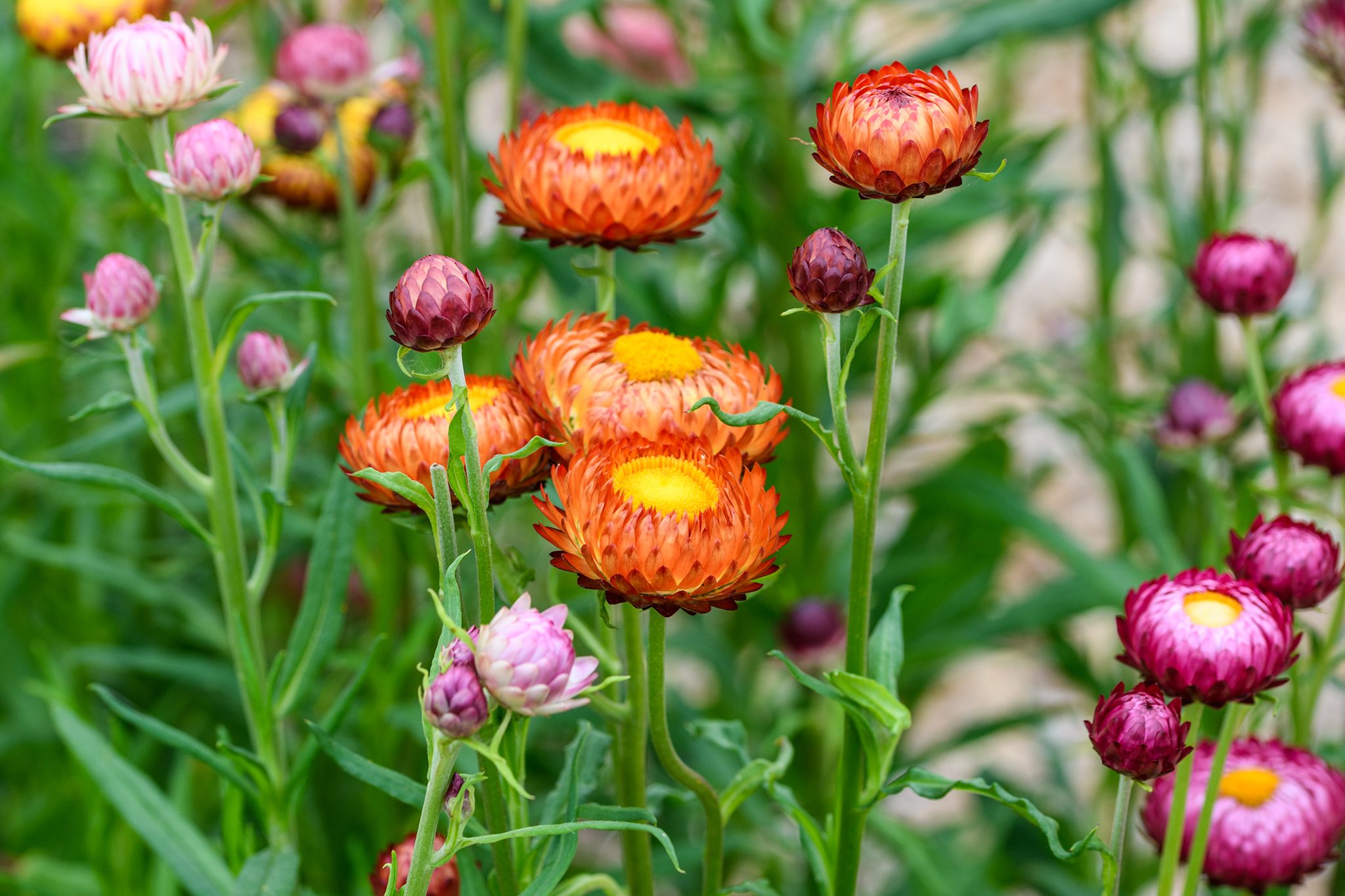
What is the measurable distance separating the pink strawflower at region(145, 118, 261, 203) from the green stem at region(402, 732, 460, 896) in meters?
0.39

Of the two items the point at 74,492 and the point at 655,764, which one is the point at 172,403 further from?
the point at 655,764

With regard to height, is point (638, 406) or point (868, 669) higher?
point (638, 406)

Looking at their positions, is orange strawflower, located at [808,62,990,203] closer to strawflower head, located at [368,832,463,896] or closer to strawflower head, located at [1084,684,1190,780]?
strawflower head, located at [1084,684,1190,780]

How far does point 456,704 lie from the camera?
557 millimetres

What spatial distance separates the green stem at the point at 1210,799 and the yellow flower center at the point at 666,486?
13.2 inches

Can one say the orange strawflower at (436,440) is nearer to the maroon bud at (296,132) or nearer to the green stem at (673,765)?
the green stem at (673,765)

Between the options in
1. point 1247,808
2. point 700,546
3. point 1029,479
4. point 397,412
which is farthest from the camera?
point 1029,479

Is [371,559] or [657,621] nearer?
[657,621]

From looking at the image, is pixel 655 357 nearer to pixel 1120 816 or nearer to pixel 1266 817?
pixel 1120 816

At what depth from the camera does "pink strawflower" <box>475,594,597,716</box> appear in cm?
A: 56

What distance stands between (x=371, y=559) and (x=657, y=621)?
65cm

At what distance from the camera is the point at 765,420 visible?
25.3 inches

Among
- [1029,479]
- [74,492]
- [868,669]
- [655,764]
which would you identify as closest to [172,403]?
[74,492]

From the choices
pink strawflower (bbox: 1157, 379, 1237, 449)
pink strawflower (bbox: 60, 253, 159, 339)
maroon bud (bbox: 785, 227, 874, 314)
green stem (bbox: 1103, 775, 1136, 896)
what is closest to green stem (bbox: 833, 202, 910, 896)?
maroon bud (bbox: 785, 227, 874, 314)
